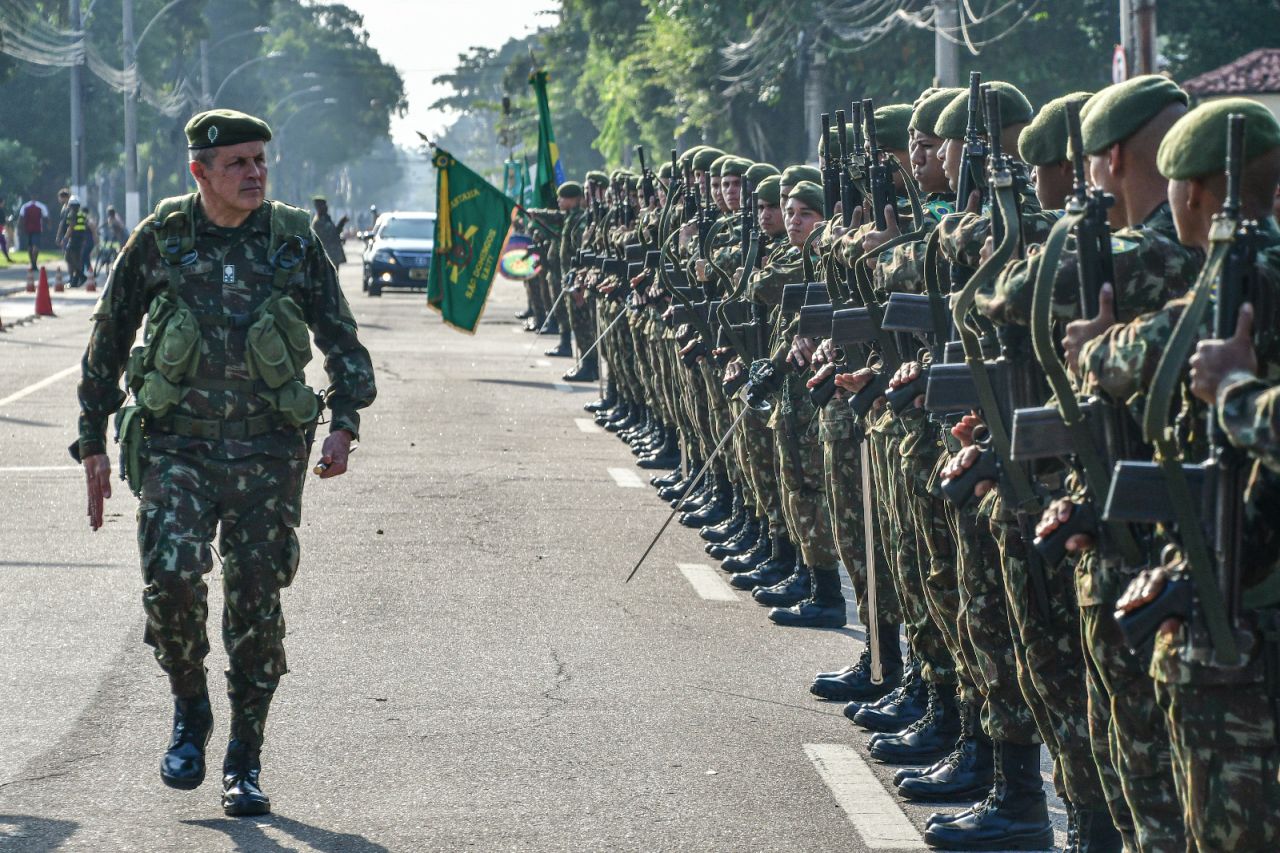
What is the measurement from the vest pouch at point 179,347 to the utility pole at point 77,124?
45.1m

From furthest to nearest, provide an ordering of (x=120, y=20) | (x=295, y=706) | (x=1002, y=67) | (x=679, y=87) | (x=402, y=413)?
(x=120, y=20), (x=679, y=87), (x=1002, y=67), (x=402, y=413), (x=295, y=706)

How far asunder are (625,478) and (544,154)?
9757 mm

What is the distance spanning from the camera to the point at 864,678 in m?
7.52

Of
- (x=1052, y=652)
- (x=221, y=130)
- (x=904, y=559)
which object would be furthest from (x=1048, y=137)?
(x=221, y=130)

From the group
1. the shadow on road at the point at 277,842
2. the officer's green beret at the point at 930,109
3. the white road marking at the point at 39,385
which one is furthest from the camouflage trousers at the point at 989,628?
the white road marking at the point at 39,385

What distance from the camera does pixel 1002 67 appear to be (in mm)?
39250

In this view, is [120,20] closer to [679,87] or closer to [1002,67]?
[679,87]

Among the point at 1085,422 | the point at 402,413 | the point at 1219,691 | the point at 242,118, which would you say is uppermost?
the point at 242,118

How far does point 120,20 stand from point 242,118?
7657 cm

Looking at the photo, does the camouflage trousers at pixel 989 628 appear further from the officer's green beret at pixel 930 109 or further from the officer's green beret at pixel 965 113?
the officer's green beret at pixel 930 109

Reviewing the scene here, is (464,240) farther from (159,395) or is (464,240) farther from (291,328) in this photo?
(159,395)

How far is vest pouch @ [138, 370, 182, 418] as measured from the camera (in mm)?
5938

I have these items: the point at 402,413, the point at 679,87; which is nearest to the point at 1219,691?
the point at 402,413

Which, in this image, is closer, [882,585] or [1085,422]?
[1085,422]
